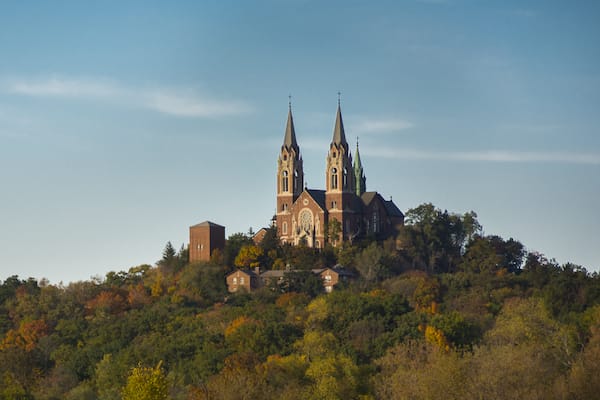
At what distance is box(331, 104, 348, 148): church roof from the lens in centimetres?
9244

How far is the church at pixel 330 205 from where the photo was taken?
9050 centimetres

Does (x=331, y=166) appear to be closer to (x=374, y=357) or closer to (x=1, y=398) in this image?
(x=374, y=357)

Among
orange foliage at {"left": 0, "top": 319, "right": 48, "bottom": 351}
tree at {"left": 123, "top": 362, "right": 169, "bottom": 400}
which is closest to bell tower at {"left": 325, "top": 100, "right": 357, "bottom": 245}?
orange foliage at {"left": 0, "top": 319, "right": 48, "bottom": 351}

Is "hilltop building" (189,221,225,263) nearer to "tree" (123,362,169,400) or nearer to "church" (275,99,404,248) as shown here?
"church" (275,99,404,248)

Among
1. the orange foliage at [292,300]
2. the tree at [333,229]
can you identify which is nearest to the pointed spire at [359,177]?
the tree at [333,229]

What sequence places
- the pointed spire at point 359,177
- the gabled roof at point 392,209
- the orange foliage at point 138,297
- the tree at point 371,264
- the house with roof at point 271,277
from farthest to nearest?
the pointed spire at point 359,177, the gabled roof at point 392,209, the orange foliage at point 138,297, the tree at point 371,264, the house with roof at point 271,277

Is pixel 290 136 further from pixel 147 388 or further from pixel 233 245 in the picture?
pixel 147 388

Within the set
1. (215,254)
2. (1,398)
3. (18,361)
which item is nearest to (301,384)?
(1,398)

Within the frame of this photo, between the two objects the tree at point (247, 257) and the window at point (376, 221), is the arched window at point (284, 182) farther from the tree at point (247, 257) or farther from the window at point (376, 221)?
the window at point (376, 221)

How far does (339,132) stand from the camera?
305 ft

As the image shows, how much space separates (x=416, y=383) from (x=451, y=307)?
2605 cm

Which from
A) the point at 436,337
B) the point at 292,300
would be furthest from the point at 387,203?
the point at 436,337

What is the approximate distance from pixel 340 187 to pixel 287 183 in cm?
419

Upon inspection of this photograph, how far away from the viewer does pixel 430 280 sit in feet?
278
